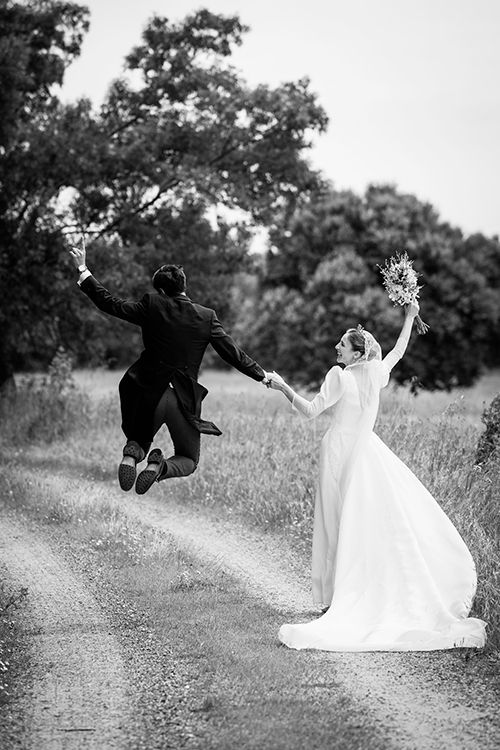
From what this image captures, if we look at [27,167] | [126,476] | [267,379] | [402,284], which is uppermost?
[27,167]

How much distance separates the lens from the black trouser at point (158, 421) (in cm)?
762

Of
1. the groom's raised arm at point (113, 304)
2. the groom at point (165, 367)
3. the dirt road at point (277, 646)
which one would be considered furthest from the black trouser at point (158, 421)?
the dirt road at point (277, 646)

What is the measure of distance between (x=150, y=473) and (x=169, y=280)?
154cm

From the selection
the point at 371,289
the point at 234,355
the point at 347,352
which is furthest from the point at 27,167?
the point at 371,289

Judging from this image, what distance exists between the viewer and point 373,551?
691cm

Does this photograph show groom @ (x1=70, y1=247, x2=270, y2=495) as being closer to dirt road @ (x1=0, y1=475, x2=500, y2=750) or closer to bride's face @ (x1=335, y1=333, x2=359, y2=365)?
bride's face @ (x1=335, y1=333, x2=359, y2=365)

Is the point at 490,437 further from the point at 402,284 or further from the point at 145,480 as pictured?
the point at 145,480

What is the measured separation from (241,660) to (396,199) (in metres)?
27.3

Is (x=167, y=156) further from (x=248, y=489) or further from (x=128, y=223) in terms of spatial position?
(x=248, y=489)

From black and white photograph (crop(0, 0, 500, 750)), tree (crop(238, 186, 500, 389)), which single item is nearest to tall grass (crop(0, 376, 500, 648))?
black and white photograph (crop(0, 0, 500, 750))

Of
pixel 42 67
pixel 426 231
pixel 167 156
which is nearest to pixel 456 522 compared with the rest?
pixel 167 156

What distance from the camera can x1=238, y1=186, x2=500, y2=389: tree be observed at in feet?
97.4

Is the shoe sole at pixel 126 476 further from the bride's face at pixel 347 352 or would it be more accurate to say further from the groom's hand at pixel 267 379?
the bride's face at pixel 347 352

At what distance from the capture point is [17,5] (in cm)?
1677
